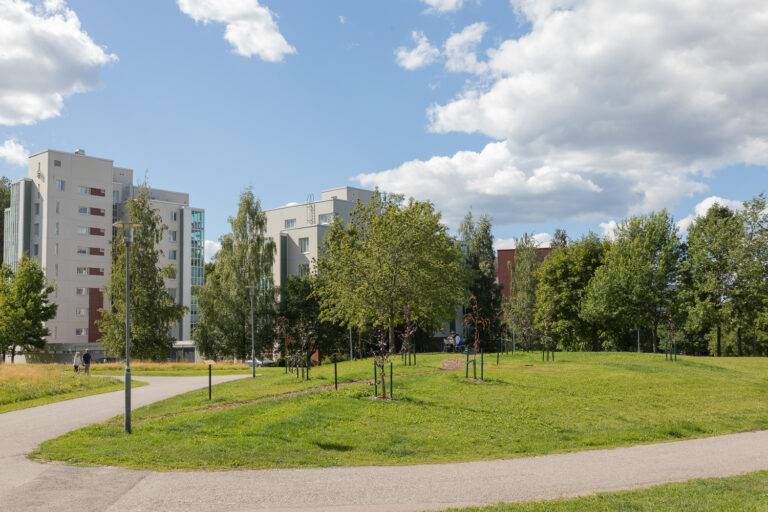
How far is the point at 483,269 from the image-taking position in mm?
72562

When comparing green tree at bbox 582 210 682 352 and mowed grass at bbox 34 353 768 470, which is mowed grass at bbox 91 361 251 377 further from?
green tree at bbox 582 210 682 352

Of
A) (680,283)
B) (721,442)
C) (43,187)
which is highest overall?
(43,187)

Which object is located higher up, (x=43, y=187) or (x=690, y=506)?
(x=43, y=187)

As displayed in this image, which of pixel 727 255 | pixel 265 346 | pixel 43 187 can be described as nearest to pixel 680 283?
pixel 727 255

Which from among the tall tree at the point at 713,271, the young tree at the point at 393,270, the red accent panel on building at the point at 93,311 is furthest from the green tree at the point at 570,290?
the red accent panel on building at the point at 93,311

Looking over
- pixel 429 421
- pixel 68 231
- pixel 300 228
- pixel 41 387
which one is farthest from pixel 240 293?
pixel 429 421

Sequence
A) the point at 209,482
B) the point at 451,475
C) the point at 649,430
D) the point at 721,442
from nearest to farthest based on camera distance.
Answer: the point at 209,482
the point at 451,475
the point at 721,442
the point at 649,430

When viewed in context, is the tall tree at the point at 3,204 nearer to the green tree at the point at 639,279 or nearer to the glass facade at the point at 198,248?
the glass facade at the point at 198,248

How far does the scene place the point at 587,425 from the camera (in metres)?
19.2

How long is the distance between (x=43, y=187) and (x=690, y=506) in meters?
91.2

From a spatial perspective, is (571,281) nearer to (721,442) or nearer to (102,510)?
(721,442)

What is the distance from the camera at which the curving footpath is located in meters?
10.6

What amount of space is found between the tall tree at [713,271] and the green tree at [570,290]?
973 centimetres

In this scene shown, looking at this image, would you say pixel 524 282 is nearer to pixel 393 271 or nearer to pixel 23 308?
pixel 393 271
